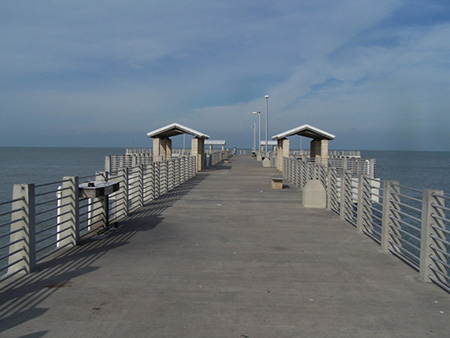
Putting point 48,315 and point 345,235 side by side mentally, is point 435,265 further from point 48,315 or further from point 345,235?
point 48,315

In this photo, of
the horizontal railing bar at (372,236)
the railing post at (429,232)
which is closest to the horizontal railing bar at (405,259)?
the railing post at (429,232)

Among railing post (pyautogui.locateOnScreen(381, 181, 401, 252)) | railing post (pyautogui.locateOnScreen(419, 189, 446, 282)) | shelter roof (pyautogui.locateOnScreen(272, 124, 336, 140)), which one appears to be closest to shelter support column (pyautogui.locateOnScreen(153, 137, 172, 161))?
shelter roof (pyautogui.locateOnScreen(272, 124, 336, 140))

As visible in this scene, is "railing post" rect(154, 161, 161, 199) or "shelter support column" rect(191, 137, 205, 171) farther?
"shelter support column" rect(191, 137, 205, 171)

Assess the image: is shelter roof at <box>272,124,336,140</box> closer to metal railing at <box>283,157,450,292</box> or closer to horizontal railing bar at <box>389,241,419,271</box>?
metal railing at <box>283,157,450,292</box>

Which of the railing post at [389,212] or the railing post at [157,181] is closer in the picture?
the railing post at [389,212]

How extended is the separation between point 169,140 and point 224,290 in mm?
31278

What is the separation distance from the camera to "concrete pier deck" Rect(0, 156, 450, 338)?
4266 mm

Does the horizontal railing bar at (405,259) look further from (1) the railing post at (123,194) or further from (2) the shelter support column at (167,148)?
(2) the shelter support column at (167,148)

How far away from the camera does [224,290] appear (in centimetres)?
533

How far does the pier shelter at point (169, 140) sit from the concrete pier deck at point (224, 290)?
22956 millimetres

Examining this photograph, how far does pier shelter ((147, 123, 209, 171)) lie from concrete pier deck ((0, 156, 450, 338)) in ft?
75.3

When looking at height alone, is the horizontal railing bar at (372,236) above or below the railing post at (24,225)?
below

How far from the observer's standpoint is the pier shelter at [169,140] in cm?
3164

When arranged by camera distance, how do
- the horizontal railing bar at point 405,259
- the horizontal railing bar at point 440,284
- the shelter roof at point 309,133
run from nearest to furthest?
the horizontal railing bar at point 440,284 < the horizontal railing bar at point 405,259 < the shelter roof at point 309,133
